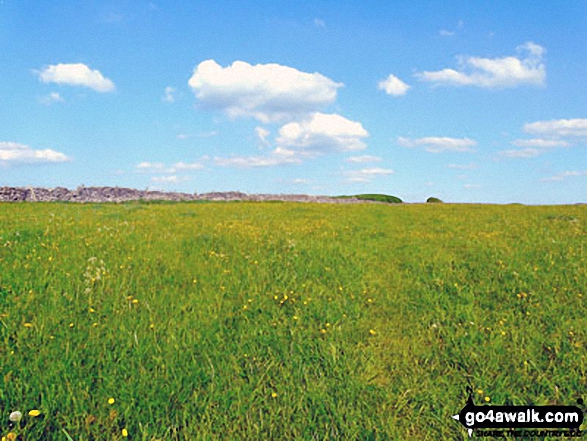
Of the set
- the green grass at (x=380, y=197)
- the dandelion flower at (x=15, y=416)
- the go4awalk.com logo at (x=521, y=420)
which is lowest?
the go4awalk.com logo at (x=521, y=420)

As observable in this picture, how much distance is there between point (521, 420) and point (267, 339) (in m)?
2.94

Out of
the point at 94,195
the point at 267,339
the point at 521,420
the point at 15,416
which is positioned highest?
the point at 94,195

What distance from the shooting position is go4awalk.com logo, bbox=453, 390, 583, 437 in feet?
12.3

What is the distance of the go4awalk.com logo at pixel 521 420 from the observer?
3744mm

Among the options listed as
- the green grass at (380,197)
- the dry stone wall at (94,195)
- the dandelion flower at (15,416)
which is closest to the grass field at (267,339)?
the dandelion flower at (15,416)

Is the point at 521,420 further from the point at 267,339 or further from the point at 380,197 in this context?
the point at 380,197

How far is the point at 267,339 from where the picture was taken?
504 centimetres

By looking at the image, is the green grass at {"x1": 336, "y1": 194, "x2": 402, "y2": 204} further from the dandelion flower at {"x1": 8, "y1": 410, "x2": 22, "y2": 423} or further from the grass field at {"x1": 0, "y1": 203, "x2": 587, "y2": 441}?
the dandelion flower at {"x1": 8, "y1": 410, "x2": 22, "y2": 423}

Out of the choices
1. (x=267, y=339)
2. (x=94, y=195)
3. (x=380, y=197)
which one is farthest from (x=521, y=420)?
(x=380, y=197)

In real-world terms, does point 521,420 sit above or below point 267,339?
below

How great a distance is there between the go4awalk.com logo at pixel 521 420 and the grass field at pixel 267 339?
0.13 meters

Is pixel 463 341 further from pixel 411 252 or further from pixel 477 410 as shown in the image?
pixel 411 252

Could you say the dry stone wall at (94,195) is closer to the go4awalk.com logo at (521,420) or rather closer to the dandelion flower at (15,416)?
the dandelion flower at (15,416)

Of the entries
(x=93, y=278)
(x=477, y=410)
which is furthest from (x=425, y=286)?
(x=93, y=278)
